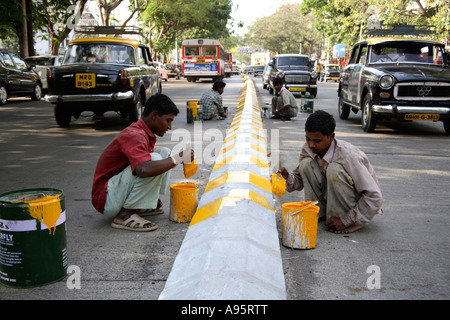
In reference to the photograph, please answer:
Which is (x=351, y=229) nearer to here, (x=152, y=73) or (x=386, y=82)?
(x=386, y=82)

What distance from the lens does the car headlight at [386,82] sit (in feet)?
32.0

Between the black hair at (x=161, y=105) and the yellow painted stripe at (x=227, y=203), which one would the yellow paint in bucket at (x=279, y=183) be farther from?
the black hair at (x=161, y=105)

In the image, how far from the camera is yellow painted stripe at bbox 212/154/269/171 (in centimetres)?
623

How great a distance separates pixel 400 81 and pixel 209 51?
27.1 metres

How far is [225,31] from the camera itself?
64.8 meters

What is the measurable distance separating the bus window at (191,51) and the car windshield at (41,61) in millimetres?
13985

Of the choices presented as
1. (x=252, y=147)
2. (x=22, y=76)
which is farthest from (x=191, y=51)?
→ (x=252, y=147)

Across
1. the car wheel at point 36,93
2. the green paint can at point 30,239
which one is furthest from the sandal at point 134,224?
the car wheel at point 36,93

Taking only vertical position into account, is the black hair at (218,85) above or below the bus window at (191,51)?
below

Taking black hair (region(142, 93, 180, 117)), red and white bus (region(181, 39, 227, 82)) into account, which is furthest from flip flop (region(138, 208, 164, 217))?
red and white bus (region(181, 39, 227, 82))

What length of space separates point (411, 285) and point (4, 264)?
8.61ft

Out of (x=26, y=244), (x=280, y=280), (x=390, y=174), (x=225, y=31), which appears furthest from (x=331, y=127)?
(x=225, y=31)

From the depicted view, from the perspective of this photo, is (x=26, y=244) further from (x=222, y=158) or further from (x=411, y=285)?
(x=222, y=158)

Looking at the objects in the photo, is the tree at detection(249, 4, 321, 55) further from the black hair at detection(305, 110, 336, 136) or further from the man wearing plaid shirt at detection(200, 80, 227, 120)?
the black hair at detection(305, 110, 336, 136)
